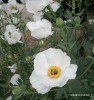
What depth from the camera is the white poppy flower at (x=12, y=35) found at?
1.69 meters

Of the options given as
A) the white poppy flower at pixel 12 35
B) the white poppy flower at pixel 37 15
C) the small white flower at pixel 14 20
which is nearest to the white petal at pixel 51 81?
the white poppy flower at pixel 37 15

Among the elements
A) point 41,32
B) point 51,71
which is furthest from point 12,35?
point 51,71

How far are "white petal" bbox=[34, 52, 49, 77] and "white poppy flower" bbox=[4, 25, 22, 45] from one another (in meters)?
0.43

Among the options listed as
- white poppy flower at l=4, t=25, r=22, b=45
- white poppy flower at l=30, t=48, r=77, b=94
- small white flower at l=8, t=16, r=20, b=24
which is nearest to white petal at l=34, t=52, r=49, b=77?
white poppy flower at l=30, t=48, r=77, b=94

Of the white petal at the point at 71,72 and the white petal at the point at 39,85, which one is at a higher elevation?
the white petal at the point at 71,72

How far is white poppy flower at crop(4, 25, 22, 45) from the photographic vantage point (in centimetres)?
169

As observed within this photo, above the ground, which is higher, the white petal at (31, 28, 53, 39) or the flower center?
the white petal at (31, 28, 53, 39)

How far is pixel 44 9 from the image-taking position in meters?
1.61

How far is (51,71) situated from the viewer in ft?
4.22

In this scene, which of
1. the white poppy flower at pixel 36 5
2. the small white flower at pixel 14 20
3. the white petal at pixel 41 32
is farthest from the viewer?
the small white flower at pixel 14 20

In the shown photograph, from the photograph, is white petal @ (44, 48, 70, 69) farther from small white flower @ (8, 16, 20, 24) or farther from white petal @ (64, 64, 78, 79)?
small white flower @ (8, 16, 20, 24)

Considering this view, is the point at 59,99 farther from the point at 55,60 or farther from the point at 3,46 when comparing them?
the point at 3,46

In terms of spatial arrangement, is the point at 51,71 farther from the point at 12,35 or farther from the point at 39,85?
the point at 12,35

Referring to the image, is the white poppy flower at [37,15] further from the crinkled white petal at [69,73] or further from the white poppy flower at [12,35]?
the crinkled white petal at [69,73]
